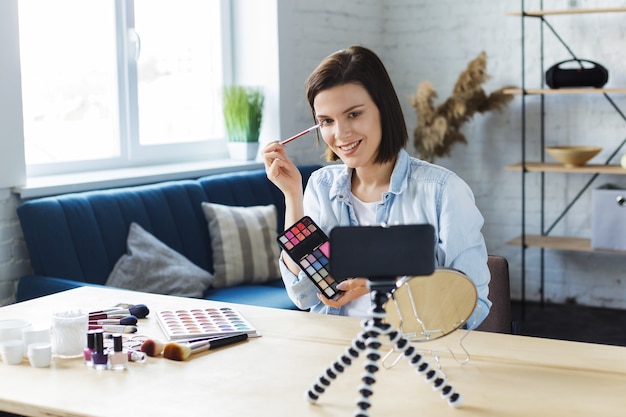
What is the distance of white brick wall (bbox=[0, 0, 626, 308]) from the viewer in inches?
197

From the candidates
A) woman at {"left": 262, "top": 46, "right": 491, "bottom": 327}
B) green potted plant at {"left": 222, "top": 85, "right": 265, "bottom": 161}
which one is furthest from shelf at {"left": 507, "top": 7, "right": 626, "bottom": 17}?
woman at {"left": 262, "top": 46, "right": 491, "bottom": 327}

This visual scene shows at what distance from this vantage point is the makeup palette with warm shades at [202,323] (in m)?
1.86

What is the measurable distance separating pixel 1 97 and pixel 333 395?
2401 mm

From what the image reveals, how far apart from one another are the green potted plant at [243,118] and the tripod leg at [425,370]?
3377 millimetres

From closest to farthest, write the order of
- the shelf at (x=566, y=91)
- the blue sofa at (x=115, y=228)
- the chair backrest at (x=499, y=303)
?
the chair backrest at (x=499, y=303)
the blue sofa at (x=115, y=228)
the shelf at (x=566, y=91)

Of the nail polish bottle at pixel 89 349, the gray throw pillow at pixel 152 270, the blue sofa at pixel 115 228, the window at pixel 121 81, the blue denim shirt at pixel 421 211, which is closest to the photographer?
the nail polish bottle at pixel 89 349

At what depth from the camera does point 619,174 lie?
503 cm

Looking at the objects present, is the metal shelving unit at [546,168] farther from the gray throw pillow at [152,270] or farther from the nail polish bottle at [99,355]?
the nail polish bottle at [99,355]

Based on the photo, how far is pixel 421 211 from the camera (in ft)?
6.79

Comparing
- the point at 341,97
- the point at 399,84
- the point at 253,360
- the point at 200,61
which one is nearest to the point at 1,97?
the point at 200,61

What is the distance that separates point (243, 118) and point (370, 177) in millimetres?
2631

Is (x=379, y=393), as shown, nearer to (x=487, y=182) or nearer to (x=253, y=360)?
(x=253, y=360)

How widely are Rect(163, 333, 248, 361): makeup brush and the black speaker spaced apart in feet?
11.0

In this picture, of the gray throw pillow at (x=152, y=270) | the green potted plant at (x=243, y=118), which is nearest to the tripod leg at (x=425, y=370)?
the gray throw pillow at (x=152, y=270)
